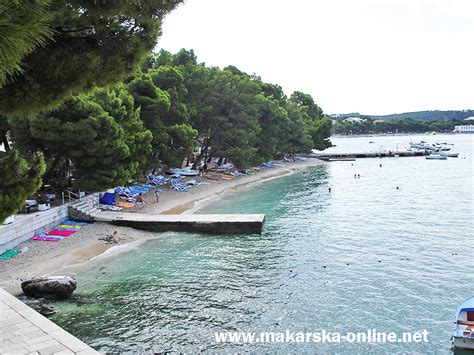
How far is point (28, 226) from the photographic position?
23.6 meters

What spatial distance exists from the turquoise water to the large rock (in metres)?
0.56

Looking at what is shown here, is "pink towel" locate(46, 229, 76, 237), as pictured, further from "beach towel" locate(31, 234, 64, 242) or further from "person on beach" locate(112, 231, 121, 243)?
"person on beach" locate(112, 231, 121, 243)

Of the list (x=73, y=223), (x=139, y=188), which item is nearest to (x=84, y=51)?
(x=73, y=223)

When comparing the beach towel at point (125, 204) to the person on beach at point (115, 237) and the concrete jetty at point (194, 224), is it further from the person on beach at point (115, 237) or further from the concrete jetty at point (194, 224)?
the person on beach at point (115, 237)

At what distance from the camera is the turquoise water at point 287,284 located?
15.1m

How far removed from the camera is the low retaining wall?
2183 centimetres

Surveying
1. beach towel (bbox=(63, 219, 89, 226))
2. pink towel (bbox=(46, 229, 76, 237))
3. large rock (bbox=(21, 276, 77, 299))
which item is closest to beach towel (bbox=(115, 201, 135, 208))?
beach towel (bbox=(63, 219, 89, 226))

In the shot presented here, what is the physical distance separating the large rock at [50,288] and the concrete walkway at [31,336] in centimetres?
404

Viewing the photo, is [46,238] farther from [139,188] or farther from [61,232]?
[139,188]

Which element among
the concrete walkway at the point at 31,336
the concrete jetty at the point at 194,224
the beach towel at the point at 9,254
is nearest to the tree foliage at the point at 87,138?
the concrete jetty at the point at 194,224

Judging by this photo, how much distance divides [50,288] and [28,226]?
772cm

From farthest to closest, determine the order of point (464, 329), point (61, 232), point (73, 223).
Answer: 1. point (73, 223)
2. point (61, 232)
3. point (464, 329)

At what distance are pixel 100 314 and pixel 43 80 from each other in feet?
35.1

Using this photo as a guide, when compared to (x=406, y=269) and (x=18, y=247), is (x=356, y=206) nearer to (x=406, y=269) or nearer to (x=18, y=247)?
(x=406, y=269)
